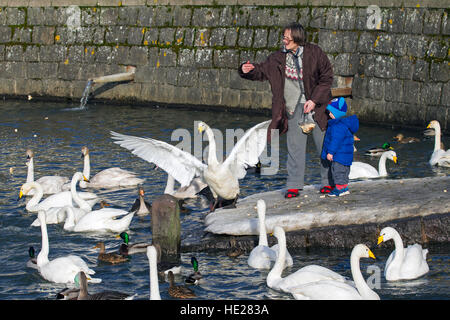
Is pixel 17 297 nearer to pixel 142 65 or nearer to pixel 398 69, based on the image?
pixel 398 69

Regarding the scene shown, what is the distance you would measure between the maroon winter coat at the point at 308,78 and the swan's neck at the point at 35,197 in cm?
465

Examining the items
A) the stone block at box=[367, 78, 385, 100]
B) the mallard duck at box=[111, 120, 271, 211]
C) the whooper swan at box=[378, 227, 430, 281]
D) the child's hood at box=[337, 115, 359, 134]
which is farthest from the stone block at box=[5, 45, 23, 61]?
the whooper swan at box=[378, 227, 430, 281]

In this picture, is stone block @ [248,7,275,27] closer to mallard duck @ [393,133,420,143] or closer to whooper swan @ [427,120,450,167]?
mallard duck @ [393,133,420,143]

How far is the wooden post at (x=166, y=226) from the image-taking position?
10789 millimetres

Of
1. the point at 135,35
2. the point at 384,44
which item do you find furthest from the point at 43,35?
the point at 384,44

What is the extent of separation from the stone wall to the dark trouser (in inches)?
306

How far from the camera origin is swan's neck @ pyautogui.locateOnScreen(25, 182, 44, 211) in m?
13.7

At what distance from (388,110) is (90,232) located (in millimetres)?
9578

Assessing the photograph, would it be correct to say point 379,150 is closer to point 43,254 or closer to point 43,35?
point 43,254

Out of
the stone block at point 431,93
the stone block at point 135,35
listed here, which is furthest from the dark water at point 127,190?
the stone block at point 135,35

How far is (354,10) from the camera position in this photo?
2022 centimetres

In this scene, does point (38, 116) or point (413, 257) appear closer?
point (413, 257)

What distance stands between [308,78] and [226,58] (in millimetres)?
11804

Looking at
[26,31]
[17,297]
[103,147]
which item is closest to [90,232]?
[17,297]
